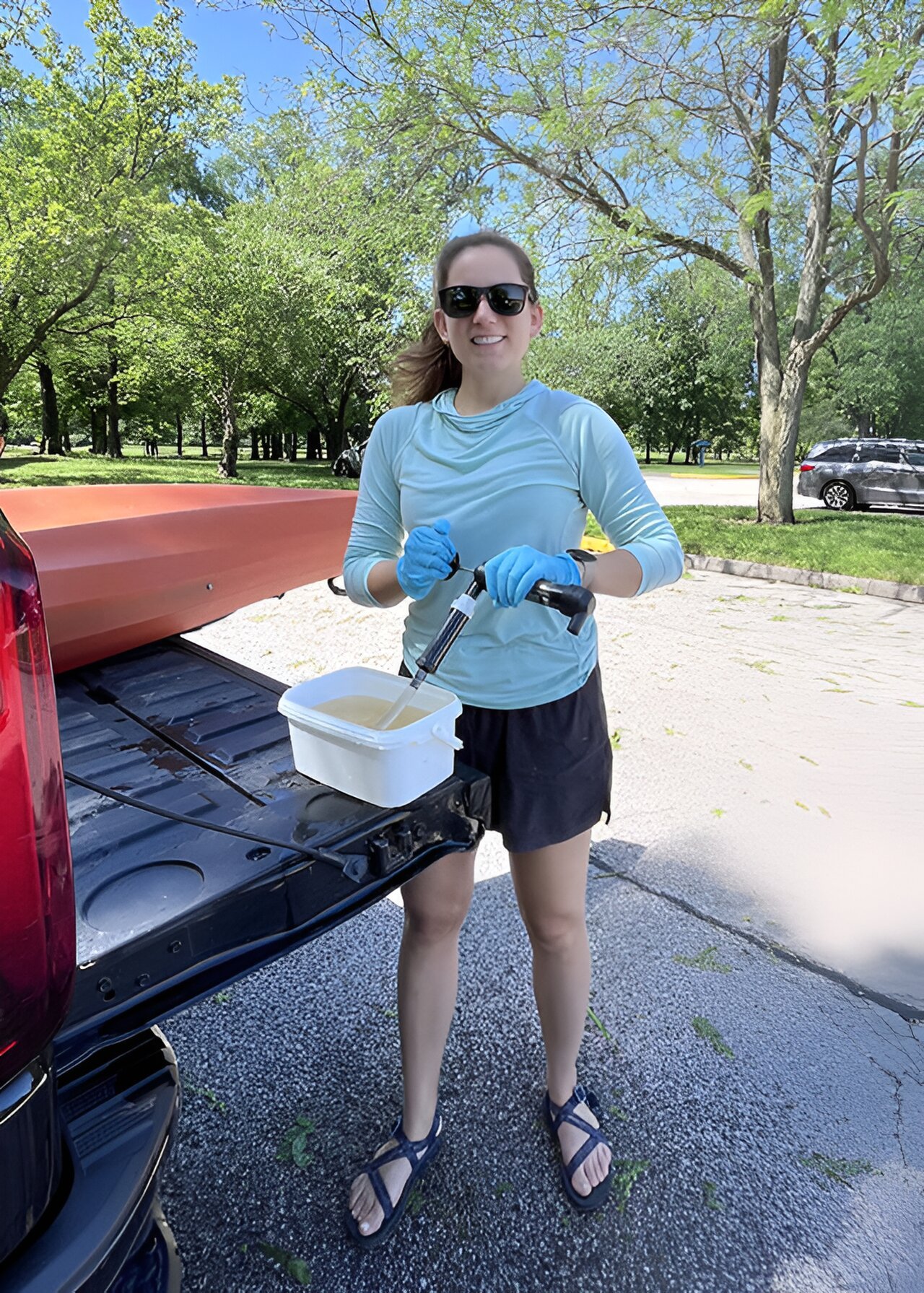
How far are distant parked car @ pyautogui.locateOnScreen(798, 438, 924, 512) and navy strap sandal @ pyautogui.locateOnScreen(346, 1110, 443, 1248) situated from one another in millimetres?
17153

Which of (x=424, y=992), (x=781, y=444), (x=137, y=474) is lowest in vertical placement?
(x=137, y=474)

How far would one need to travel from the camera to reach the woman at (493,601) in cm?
149

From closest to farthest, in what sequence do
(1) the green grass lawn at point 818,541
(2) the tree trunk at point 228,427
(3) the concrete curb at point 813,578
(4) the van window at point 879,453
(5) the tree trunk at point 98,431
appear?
(3) the concrete curb at point 813,578, (1) the green grass lawn at point 818,541, (4) the van window at point 879,453, (2) the tree trunk at point 228,427, (5) the tree trunk at point 98,431

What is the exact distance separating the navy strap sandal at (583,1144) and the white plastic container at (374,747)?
950 mm

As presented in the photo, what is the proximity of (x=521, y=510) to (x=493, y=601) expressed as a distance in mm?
207

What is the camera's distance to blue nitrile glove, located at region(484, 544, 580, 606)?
1290mm

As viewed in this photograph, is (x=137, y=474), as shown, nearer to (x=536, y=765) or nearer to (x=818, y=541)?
(x=818, y=541)

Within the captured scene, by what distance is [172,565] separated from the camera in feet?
7.07

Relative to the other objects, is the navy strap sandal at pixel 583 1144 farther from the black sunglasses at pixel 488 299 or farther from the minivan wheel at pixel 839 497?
the minivan wheel at pixel 839 497

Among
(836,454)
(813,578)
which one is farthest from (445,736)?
(836,454)

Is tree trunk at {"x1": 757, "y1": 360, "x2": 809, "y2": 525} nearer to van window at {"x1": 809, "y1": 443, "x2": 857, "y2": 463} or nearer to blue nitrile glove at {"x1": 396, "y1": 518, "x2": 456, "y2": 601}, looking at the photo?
van window at {"x1": 809, "y1": 443, "x2": 857, "y2": 463}

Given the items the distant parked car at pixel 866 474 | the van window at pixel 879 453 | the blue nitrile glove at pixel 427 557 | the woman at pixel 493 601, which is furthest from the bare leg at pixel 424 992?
the van window at pixel 879 453

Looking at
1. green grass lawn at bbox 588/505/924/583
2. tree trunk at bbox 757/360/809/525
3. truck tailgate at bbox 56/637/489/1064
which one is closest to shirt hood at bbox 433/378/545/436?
truck tailgate at bbox 56/637/489/1064

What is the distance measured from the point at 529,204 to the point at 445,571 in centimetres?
1150
